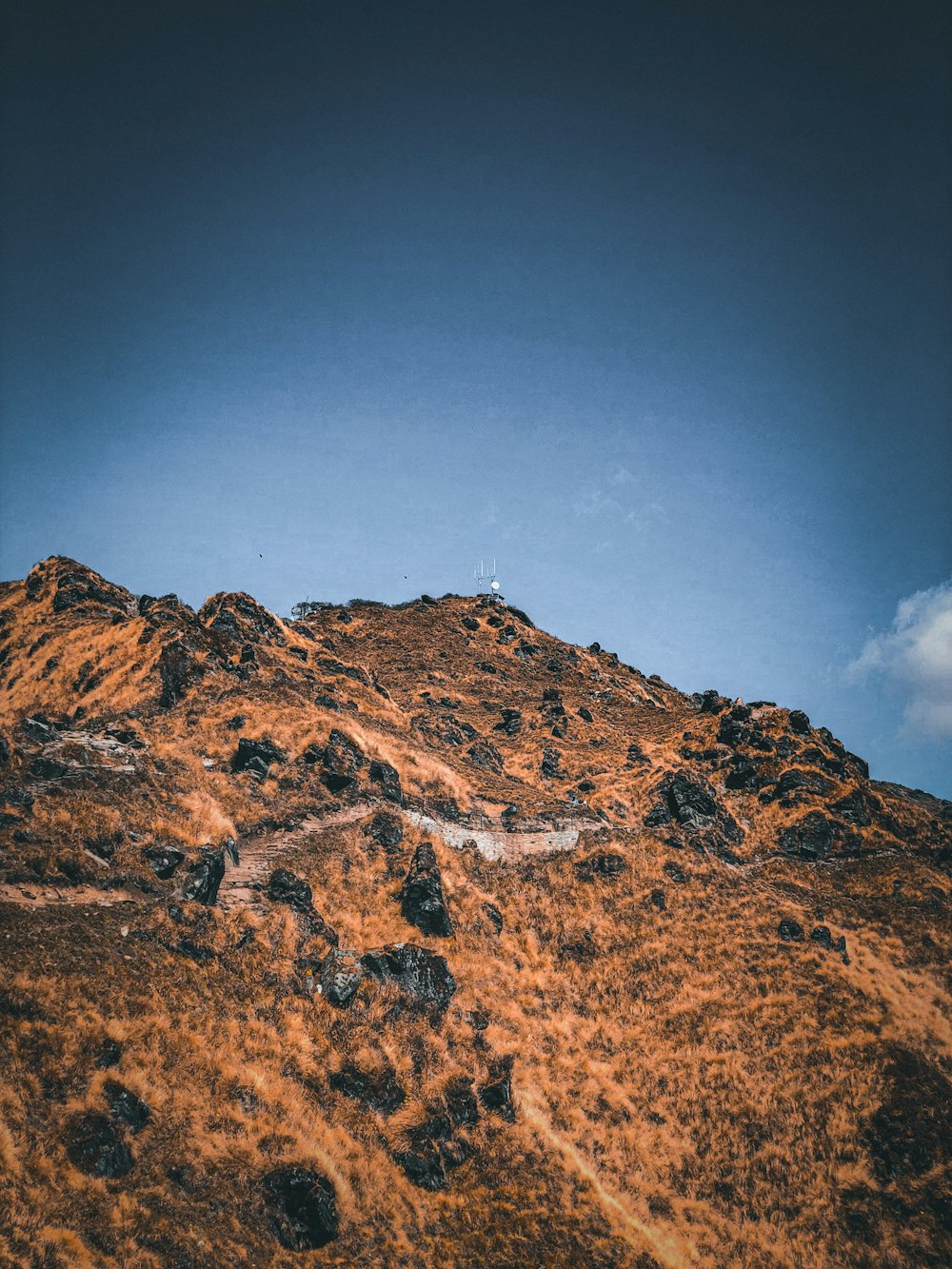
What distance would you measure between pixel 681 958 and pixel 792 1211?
18.7 m

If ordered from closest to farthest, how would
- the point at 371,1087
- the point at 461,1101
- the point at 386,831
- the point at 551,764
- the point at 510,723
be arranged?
the point at 371,1087, the point at 461,1101, the point at 386,831, the point at 551,764, the point at 510,723

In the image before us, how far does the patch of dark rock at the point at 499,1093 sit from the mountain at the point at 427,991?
323 mm

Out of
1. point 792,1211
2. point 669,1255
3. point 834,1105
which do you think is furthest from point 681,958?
point 669,1255

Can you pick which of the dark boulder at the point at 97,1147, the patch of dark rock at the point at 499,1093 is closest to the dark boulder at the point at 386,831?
the patch of dark rock at the point at 499,1093

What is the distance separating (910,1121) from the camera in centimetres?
3994

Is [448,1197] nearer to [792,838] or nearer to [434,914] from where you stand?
[434,914]

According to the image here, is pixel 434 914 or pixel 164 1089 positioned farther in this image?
pixel 434 914

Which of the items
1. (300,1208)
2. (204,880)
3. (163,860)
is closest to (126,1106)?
(300,1208)

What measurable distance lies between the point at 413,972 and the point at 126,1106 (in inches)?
833

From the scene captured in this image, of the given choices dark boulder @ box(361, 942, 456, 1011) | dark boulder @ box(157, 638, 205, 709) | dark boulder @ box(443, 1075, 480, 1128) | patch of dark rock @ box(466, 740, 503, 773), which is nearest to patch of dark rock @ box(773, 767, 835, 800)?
patch of dark rock @ box(466, 740, 503, 773)

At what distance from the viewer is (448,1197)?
34.1m

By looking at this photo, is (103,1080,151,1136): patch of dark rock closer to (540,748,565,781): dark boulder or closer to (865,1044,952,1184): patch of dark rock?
(865,1044,952,1184): patch of dark rock

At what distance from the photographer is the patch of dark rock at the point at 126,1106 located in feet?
91.4

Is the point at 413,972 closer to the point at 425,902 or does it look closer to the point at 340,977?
the point at 340,977
